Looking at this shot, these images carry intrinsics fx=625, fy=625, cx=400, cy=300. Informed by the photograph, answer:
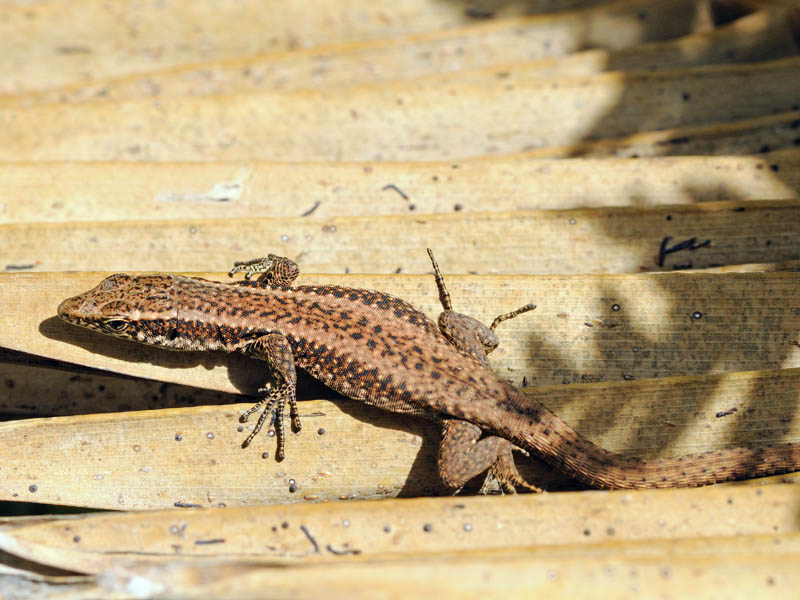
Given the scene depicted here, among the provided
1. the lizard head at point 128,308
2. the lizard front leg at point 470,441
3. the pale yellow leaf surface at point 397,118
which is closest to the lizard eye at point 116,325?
the lizard head at point 128,308

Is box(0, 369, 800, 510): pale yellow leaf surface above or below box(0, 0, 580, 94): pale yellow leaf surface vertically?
below

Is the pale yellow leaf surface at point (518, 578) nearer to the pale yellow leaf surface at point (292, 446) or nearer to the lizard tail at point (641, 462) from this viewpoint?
the lizard tail at point (641, 462)

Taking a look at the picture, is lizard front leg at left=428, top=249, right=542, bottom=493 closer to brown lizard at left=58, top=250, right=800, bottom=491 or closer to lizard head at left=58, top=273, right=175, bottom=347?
brown lizard at left=58, top=250, right=800, bottom=491

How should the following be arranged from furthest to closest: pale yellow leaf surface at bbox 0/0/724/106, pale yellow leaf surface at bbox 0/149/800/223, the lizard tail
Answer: pale yellow leaf surface at bbox 0/0/724/106 → pale yellow leaf surface at bbox 0/149/800/223 → the lizard tail

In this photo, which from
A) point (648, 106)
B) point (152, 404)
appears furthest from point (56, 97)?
point (648, 106)

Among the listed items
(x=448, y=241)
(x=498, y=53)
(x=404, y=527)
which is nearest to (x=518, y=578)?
(x=404, y=527)

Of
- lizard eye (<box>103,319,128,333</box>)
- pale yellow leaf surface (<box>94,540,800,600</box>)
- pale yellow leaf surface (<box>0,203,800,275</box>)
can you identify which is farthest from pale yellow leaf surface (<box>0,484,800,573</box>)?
pale yellow leaf surface (<box>0,203,800,275</box>)
